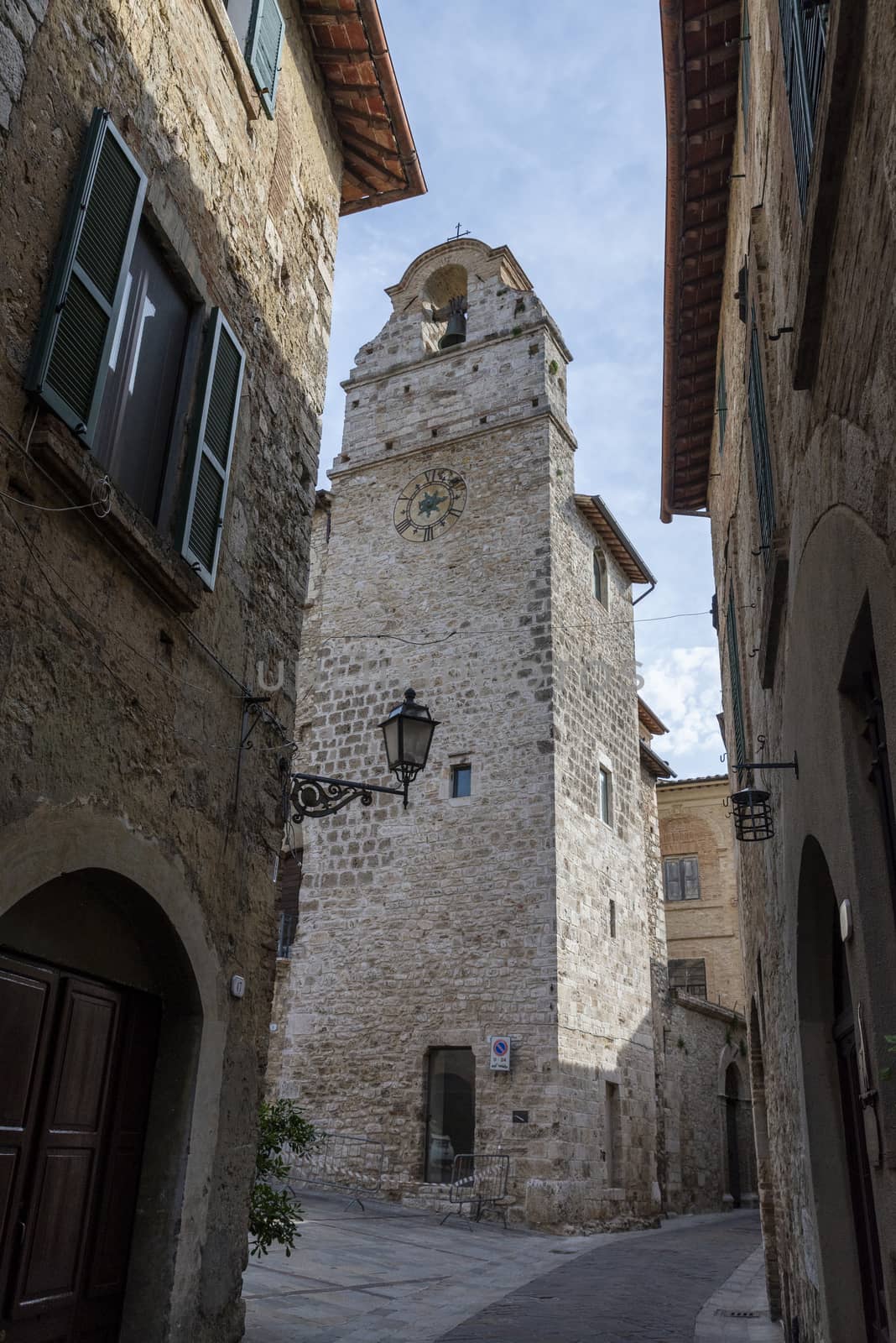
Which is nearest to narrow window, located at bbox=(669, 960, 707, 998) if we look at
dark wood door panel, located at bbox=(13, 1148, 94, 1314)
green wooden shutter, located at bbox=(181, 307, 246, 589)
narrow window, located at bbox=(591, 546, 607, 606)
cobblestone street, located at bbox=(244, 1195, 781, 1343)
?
narrow window, located at bbox=(591, 546, 607, 606)

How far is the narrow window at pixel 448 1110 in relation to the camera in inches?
554

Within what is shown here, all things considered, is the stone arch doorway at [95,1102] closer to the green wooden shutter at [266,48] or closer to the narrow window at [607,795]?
the green wooden shutter at [266,48]

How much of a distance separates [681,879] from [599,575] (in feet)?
35.2

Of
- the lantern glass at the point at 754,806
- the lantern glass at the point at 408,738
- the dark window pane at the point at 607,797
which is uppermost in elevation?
the dark window pane at the point at 607,797

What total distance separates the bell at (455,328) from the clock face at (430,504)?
3.31 meters

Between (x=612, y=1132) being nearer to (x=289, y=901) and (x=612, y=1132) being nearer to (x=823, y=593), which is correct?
(x=289, y=901)

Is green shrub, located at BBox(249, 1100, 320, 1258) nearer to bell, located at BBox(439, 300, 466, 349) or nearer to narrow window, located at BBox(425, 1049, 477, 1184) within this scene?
narrow window, located at BBox(425, 1049, 477, 1184)

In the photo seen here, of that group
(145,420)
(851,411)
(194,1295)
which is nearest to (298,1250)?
(194,1295)

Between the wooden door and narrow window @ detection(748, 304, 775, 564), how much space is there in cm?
373

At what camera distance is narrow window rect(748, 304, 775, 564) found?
211 inches

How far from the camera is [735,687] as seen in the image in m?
8.77

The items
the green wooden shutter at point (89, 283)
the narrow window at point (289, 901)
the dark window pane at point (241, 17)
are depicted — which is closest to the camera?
the green wooden shutter at point (89, 283)

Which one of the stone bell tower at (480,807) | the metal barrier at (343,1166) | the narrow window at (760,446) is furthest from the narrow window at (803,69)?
the metal barrier at (343,1166)

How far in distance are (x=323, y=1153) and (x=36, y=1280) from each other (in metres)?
11.7
